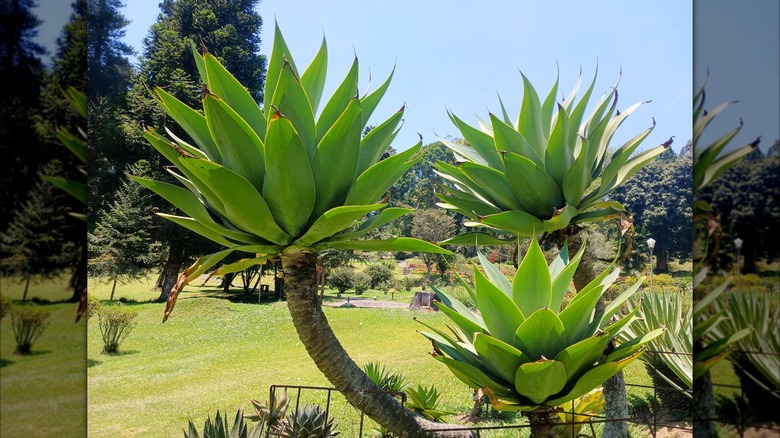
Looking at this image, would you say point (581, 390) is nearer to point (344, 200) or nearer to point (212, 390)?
point (344, 200)

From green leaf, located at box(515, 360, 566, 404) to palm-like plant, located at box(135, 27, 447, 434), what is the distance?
0.28 metres

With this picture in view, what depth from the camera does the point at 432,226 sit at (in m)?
10.3

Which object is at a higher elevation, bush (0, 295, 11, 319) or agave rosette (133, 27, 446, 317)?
agave rosette (133, 27, 446, 317)

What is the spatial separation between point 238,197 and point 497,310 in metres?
0.52

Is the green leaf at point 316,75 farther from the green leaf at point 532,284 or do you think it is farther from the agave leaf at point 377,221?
the green leaf at point 532,284

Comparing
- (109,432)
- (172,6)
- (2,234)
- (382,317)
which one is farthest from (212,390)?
(172,6)

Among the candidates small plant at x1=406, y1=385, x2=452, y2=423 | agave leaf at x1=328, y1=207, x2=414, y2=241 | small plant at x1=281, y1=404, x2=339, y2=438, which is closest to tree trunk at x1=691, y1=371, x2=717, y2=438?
agave leaf at x1=328, y1=207, x2=414, y2=241

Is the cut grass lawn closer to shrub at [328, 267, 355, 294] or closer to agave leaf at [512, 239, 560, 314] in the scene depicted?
shrub at [328, 267, 355, 294]

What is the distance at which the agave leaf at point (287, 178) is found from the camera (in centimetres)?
85

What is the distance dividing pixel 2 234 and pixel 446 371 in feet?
19.6

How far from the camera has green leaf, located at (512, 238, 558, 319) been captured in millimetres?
922

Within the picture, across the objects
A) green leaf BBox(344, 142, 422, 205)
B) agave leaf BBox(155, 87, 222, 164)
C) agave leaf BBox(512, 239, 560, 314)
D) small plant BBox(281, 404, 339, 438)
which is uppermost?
agave leaf BBox(155, 87, 222, 164)

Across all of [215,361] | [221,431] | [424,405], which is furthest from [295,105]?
[215,361]

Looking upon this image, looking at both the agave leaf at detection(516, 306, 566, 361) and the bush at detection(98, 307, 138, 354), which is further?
the bush at detection(98, 307, 138, 354)
